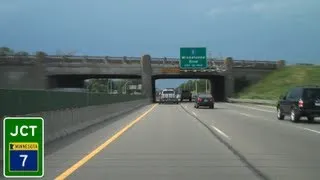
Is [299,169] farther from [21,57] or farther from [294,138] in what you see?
[21,57]

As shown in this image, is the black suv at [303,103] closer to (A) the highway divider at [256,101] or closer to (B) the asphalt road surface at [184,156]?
(B) the asphalt road surface at [184,156]

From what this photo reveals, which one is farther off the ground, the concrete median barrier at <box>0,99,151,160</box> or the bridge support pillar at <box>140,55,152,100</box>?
the bridge support pillar at <box>140,55,152,100</box>

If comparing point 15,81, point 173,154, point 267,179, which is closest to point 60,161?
point 173,154

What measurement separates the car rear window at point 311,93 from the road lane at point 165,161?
11.4m

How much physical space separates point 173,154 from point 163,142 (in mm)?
3586

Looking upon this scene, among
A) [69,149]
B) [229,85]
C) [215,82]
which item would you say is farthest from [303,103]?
[215,82]

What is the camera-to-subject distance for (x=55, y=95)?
20891 millimetres

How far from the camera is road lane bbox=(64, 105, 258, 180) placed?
35.8 feet

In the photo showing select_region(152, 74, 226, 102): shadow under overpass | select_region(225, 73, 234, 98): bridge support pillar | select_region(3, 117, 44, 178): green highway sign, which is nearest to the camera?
select_region(3, 117, 44, 178): green highway sign

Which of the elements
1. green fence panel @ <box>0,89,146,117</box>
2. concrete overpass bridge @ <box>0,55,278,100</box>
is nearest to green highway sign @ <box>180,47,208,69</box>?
concrete overpass bridge @ <box>0,55,278,100</box>

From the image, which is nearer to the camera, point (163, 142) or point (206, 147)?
point (206, 147)

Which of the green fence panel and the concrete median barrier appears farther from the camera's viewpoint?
the concrete median barrier

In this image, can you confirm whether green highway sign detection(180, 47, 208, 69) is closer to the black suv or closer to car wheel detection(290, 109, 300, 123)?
the black suv

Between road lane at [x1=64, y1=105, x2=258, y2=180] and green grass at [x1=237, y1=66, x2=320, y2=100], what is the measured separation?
2905 inches
